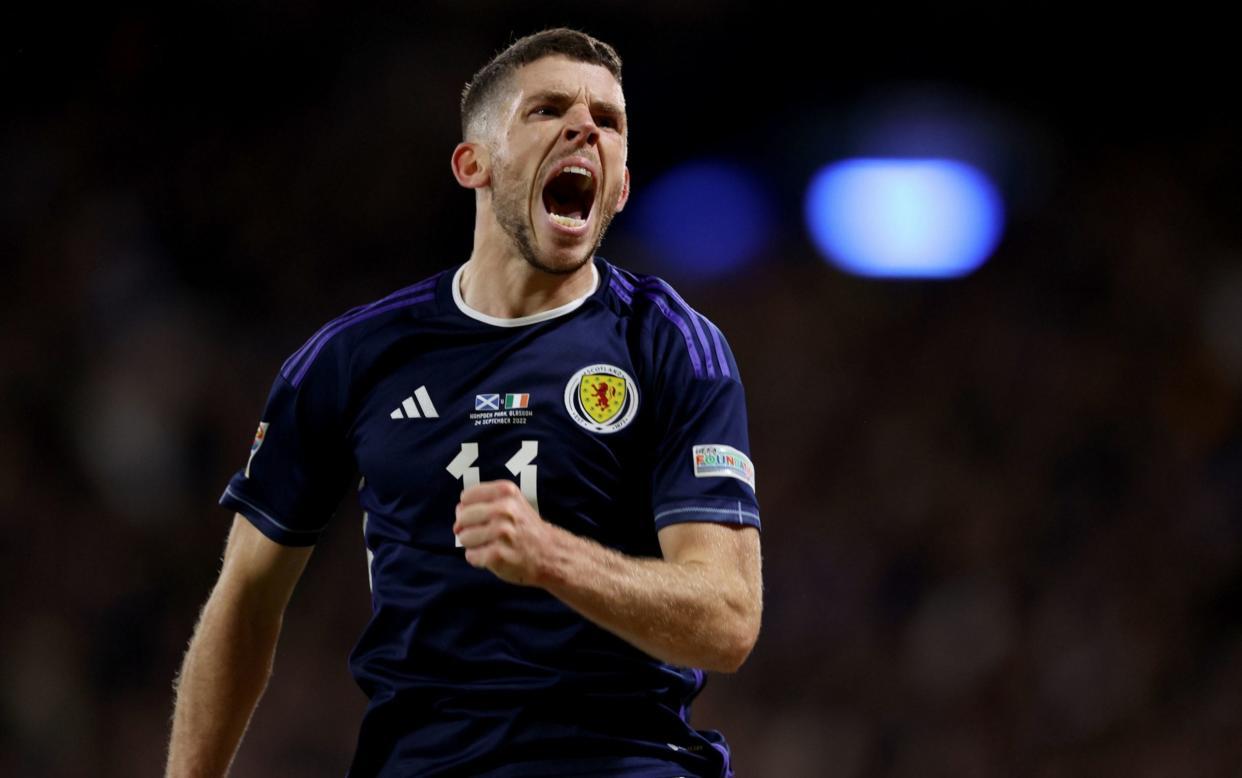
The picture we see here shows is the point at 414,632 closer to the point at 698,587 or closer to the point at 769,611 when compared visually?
the point at 698,587

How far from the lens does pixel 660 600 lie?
221cm

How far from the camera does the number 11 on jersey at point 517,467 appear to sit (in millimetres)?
2527

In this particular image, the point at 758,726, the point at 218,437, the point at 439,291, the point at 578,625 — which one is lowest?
the point at 758,726

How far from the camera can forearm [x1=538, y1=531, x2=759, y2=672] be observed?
2.11 metres

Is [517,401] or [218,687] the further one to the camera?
[218,687]

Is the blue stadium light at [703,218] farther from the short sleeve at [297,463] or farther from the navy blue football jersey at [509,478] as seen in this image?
the short sleeve at [297,463]

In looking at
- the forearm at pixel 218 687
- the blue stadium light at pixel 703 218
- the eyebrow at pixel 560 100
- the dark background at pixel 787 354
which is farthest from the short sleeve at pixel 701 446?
the blue stadium light at pixel 703 218

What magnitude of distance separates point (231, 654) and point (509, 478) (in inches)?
30.1

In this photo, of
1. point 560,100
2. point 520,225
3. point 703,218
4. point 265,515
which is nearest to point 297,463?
point 265,515

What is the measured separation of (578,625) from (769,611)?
16.0 ft

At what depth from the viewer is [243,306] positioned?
725 cm

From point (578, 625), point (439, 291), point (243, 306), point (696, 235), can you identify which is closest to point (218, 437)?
point (243, 306)

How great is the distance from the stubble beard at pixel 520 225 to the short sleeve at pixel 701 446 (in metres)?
0.28

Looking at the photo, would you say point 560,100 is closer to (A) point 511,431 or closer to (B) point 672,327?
(B) point 672,327
